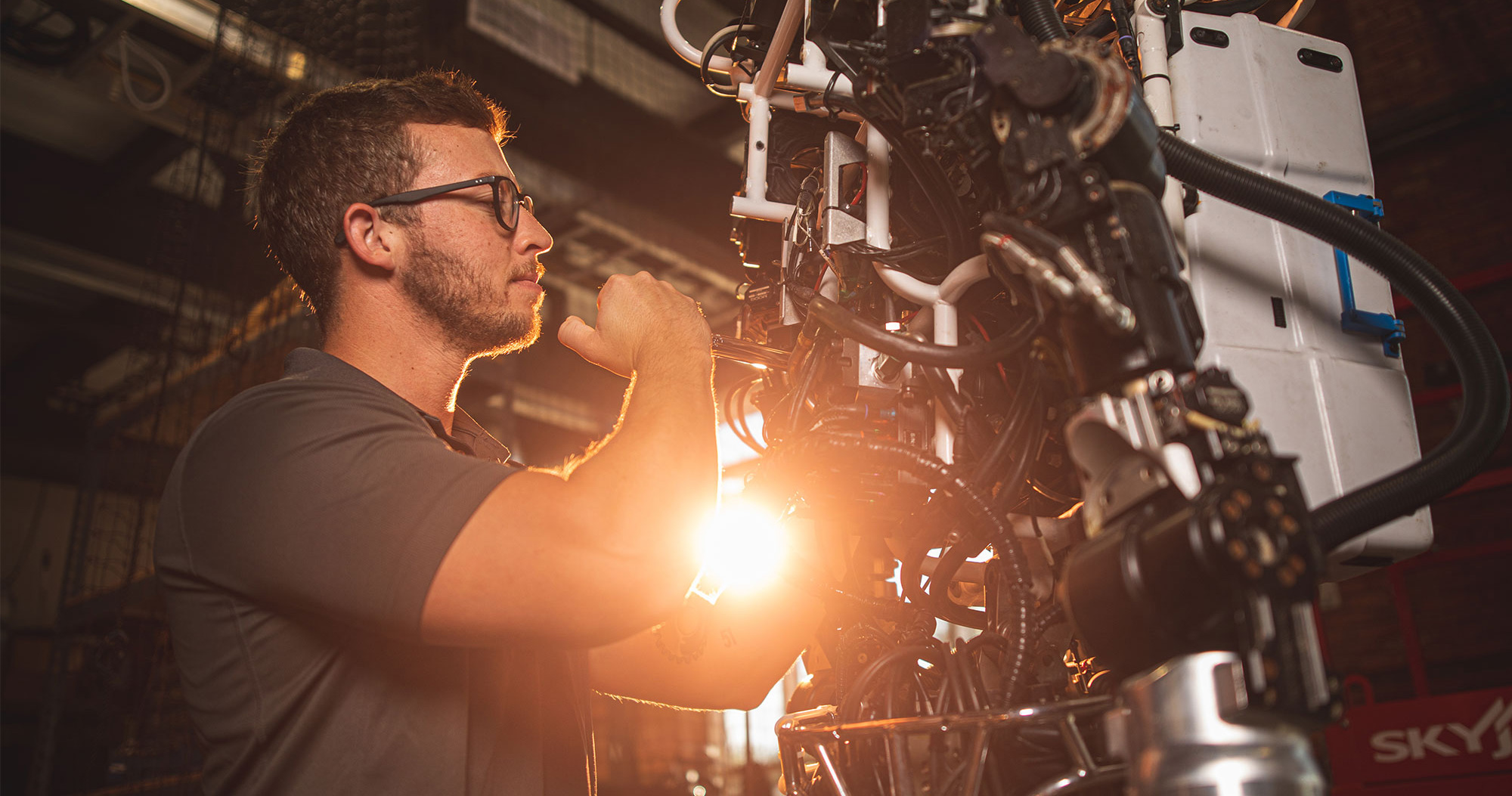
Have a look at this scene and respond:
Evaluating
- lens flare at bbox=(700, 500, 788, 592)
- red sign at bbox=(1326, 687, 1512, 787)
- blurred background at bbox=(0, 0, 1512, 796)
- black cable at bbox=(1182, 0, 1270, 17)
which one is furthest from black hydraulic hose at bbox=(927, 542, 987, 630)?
blurred background at bbox=(0, 0, 1512, 796)

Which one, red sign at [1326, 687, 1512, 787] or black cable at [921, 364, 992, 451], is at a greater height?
black cable at [921, 364, 992, 451]

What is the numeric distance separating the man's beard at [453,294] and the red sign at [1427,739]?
283 centimetres

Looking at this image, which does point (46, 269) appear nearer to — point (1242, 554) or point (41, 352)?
point (41, 352)

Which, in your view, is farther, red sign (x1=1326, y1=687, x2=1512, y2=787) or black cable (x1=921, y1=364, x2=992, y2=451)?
red sign (x1=1326, y1=687, x2=1512, y2=787)

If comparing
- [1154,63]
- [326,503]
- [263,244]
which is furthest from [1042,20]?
[263,244]

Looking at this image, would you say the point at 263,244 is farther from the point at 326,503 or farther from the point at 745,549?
the point at 326,503

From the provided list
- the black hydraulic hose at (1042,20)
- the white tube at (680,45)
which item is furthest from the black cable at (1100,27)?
the white tube at (680,45)

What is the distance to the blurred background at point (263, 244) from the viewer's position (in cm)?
435

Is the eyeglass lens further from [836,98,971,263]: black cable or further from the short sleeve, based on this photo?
[836,98,971,263]: black cable

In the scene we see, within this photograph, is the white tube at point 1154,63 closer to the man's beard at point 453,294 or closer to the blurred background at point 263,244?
the man's beard at point 453,294

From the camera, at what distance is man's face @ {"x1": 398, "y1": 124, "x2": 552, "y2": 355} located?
1472mm

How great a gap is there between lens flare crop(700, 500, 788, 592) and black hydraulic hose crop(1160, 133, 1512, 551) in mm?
760

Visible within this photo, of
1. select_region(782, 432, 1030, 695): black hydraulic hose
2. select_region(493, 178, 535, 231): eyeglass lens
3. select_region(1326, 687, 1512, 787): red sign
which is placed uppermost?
select_region(493, 178, 535, 231): eyeglass lens

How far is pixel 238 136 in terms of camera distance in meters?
5.07
